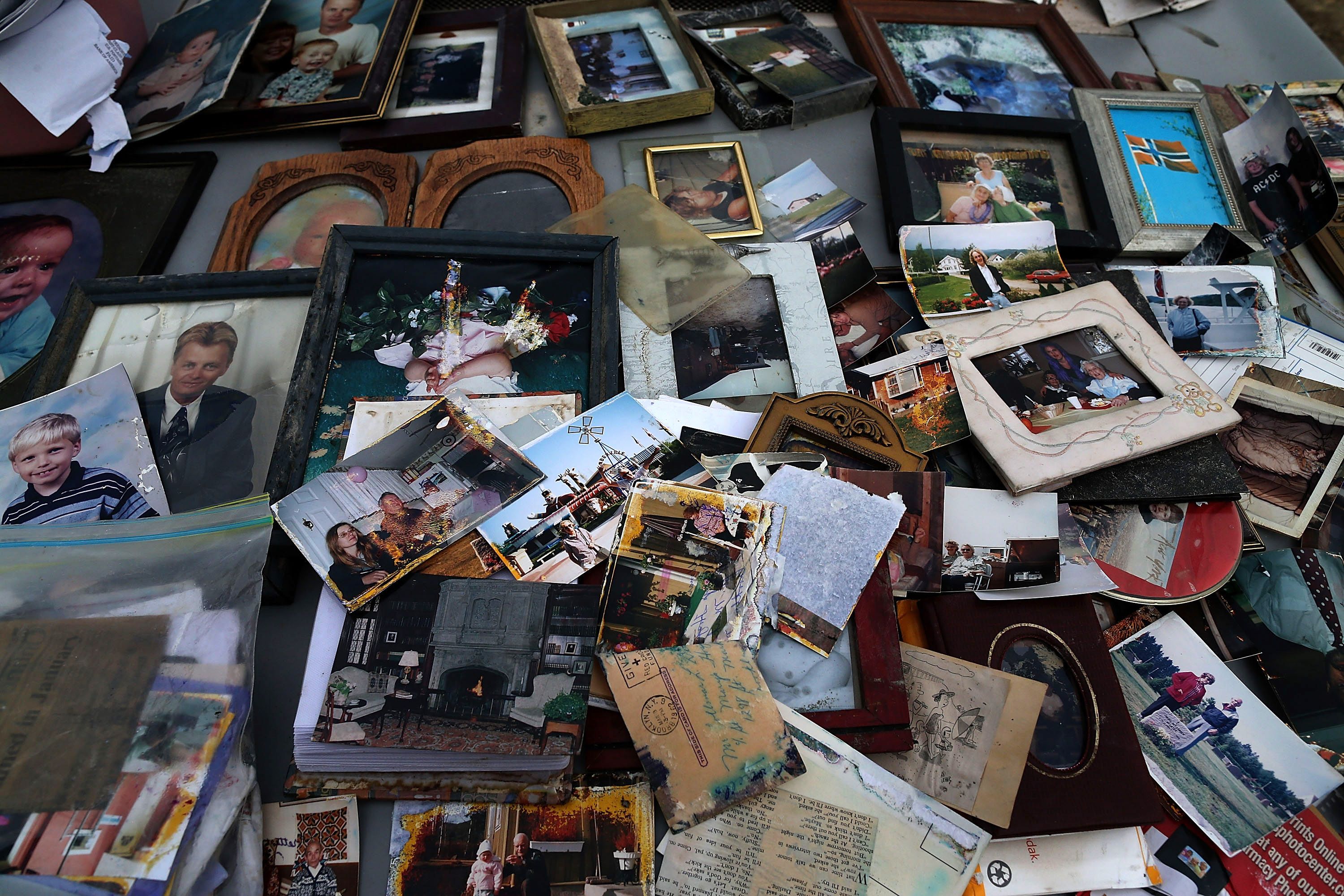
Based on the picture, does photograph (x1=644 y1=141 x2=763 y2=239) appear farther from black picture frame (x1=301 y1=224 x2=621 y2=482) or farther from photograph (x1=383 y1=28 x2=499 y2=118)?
photograph (x1=383 y1=28 x2=499 y2=118)

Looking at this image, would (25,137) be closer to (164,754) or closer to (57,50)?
(57,50)

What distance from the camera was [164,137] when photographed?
85.0 inches

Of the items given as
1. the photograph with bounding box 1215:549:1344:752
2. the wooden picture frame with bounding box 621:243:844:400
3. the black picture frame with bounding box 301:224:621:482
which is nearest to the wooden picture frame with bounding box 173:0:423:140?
the black picture frame with bounding box 301:224:621:482

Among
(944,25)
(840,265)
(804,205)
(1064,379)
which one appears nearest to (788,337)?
(840,265)

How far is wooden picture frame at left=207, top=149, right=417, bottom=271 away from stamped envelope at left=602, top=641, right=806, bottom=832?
4.52 feet

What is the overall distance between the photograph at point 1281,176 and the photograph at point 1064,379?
0.80 metres

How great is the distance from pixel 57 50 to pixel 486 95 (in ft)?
3.49

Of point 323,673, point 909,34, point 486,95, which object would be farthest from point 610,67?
point 323,673

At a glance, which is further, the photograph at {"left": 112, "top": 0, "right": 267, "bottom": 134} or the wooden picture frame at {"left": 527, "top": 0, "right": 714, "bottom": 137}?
the wooden picture frame at {"left": 527, "top": 0, "right": 714, "bottom": 137}

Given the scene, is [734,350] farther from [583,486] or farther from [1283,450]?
[1283,450]

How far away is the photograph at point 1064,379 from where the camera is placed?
169 centimetres

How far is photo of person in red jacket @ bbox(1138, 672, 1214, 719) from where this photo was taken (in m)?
1.48

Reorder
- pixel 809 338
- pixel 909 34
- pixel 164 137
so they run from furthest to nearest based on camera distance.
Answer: pixel 909 34 < pixel 164 137 < pixel 809 338

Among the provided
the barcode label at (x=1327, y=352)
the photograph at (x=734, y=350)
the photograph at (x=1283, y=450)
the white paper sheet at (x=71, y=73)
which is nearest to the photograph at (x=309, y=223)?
the white paper sheet at (x=71, y=73)
